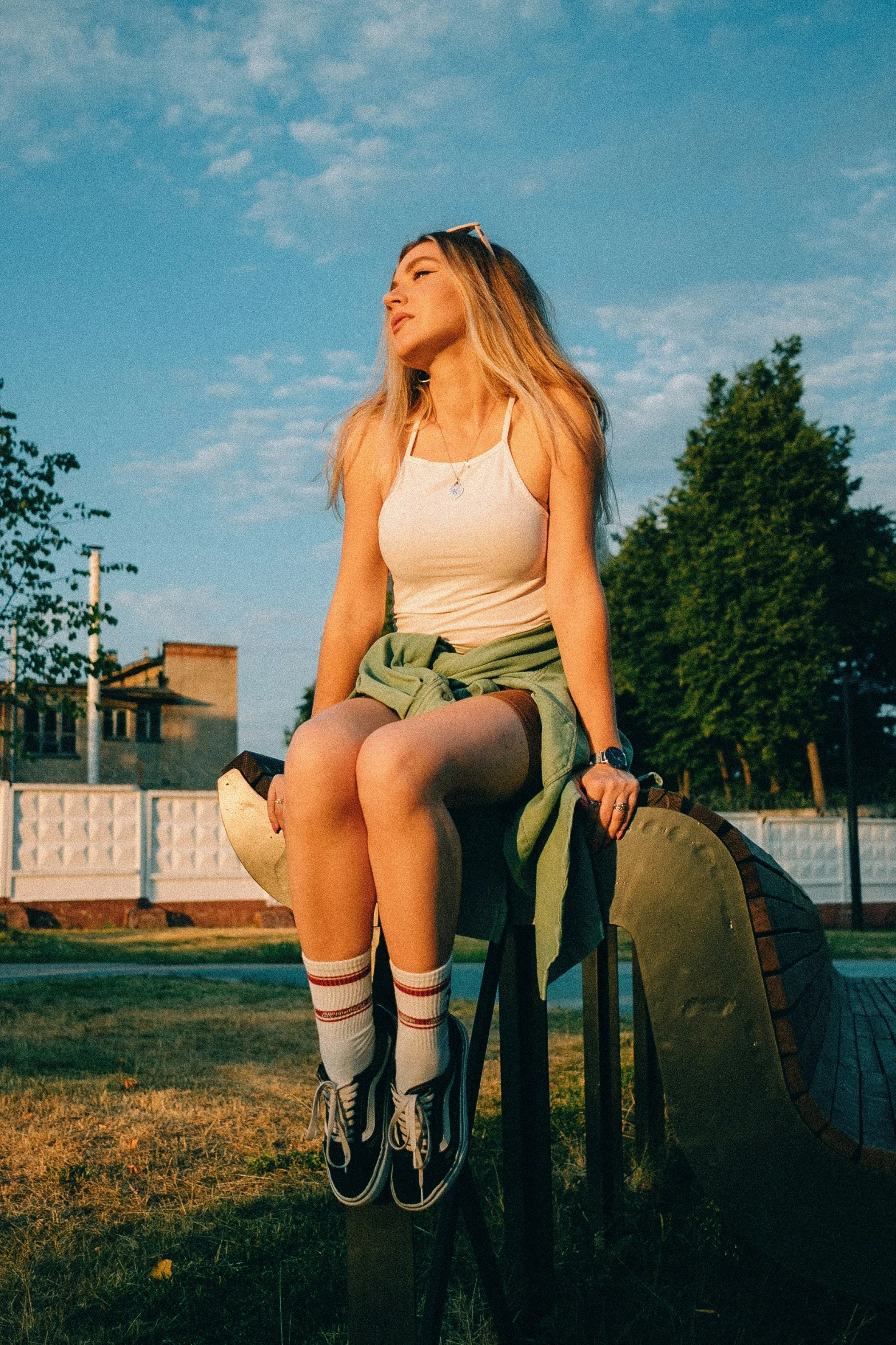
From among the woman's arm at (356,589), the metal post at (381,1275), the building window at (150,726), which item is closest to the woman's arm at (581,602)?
the woman's arm at (356,589)

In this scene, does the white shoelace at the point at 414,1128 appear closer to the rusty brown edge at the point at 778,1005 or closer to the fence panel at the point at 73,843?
the rusty brown edge at the point at 778,1005

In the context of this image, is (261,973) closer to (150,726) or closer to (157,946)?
(157,946)

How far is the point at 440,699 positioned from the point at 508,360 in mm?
791

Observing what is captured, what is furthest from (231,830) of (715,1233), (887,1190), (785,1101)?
(715,1233)

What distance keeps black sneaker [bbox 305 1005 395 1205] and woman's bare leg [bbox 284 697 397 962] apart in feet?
0.66

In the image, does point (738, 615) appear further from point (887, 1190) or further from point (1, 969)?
point (887, 1190)

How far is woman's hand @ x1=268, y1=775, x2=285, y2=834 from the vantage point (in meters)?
1.99

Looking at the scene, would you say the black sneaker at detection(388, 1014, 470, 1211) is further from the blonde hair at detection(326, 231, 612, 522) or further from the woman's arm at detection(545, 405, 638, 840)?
the blonde hair at detection(326, 231, 612, 522)

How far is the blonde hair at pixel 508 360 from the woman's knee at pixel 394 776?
0.83 m

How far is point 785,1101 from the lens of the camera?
68.1 inches

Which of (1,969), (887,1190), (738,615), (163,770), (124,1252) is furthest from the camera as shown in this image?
(163,770)

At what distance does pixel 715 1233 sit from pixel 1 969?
7756 millimetres

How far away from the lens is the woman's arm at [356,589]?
239 centimetres

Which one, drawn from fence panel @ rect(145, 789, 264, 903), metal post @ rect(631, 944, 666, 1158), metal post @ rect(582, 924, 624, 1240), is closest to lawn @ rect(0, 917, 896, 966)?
fence panel @ rect(145, 789, 264, 903)
